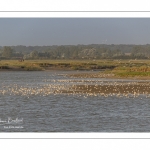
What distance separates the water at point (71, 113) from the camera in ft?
68.4

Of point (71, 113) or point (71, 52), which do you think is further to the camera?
point (71, 52)

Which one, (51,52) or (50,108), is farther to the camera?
(51,52)

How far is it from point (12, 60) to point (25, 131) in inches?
1715

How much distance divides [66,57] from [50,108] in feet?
129

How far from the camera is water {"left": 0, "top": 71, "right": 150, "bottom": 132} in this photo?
68.4 ft

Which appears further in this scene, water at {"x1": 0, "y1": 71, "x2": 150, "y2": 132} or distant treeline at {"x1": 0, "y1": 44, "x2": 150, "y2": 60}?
distant treeline at {"x1": 0, "y1": 44, "x2": 150, "y2": 60}

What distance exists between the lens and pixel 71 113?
963 inches

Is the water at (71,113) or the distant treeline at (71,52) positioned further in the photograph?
the distant treeline at (71,52)
